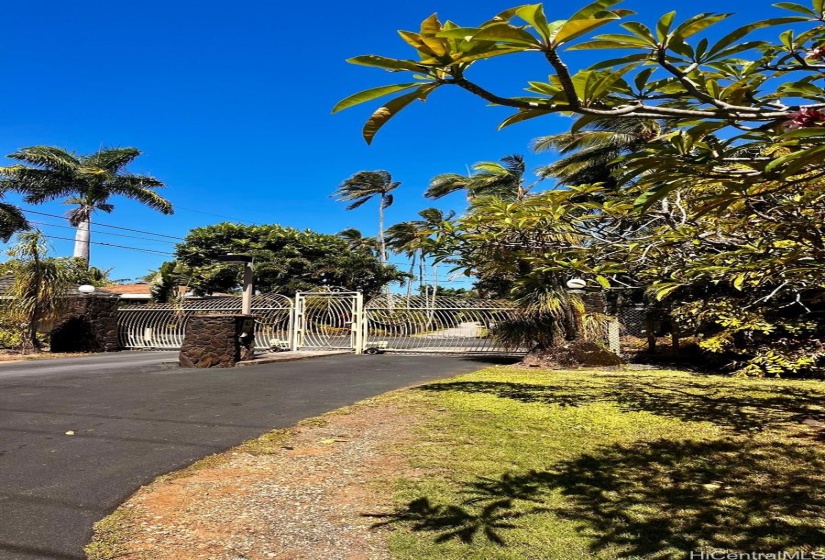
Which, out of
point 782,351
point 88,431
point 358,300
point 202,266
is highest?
point 202,266

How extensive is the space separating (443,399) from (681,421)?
9.28 ft

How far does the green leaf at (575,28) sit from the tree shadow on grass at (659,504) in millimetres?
2223

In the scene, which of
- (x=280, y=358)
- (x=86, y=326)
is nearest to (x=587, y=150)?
(x=280, y=358)

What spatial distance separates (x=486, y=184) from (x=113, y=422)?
2116 cm

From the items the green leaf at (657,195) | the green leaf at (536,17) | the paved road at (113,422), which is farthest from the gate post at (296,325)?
the green leaf at (536,17)

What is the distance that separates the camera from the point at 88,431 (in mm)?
4852

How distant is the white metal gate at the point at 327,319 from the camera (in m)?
15.5

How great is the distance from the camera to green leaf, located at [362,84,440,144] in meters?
1.57

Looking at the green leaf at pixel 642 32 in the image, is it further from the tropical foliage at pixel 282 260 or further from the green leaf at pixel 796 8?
the tropical foliage at pixel 282 260

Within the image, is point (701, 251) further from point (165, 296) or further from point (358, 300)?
point (165, 296)

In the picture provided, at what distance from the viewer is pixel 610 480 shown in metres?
3.47

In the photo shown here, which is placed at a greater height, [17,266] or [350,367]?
Answer: [17,266]

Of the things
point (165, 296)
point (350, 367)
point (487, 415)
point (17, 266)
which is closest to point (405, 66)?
point (487, 415)

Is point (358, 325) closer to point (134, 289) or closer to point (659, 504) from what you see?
point (659, 504)
